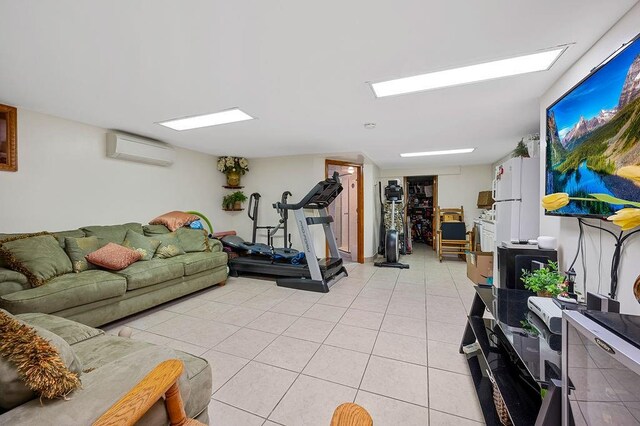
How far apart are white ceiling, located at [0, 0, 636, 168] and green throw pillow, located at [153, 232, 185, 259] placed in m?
1.48

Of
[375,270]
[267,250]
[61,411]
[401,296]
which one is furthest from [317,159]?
[61,411]

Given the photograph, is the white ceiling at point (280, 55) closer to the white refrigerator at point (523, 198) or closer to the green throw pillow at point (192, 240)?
the white refrigerator at point (523, 198)

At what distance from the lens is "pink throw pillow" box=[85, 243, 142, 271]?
252 centimetres

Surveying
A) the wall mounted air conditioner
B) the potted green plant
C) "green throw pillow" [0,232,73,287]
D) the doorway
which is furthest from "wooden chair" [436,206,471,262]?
"green throw pillow" [0,232,73,287]

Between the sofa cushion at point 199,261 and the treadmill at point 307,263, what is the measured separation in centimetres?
52

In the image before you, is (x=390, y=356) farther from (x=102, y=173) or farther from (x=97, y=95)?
(x=102, y=173)

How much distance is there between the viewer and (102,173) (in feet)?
10.6

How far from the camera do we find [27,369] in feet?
2.24

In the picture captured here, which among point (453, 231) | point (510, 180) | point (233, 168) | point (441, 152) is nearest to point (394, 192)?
point (441, 152)

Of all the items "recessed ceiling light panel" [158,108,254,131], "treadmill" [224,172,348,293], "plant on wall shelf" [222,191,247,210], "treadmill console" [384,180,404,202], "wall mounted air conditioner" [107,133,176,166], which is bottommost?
"treadmill" [224,172,348,293]

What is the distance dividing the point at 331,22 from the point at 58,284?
9.40ft

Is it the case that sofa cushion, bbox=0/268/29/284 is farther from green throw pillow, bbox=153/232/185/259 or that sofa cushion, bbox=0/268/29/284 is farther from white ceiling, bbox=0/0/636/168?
white ceiling, bbox=0/0/636/168

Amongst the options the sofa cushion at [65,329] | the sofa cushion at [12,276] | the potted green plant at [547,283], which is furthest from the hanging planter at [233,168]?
the potted green plant at [547,283]

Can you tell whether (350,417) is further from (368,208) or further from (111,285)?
(368,208)
